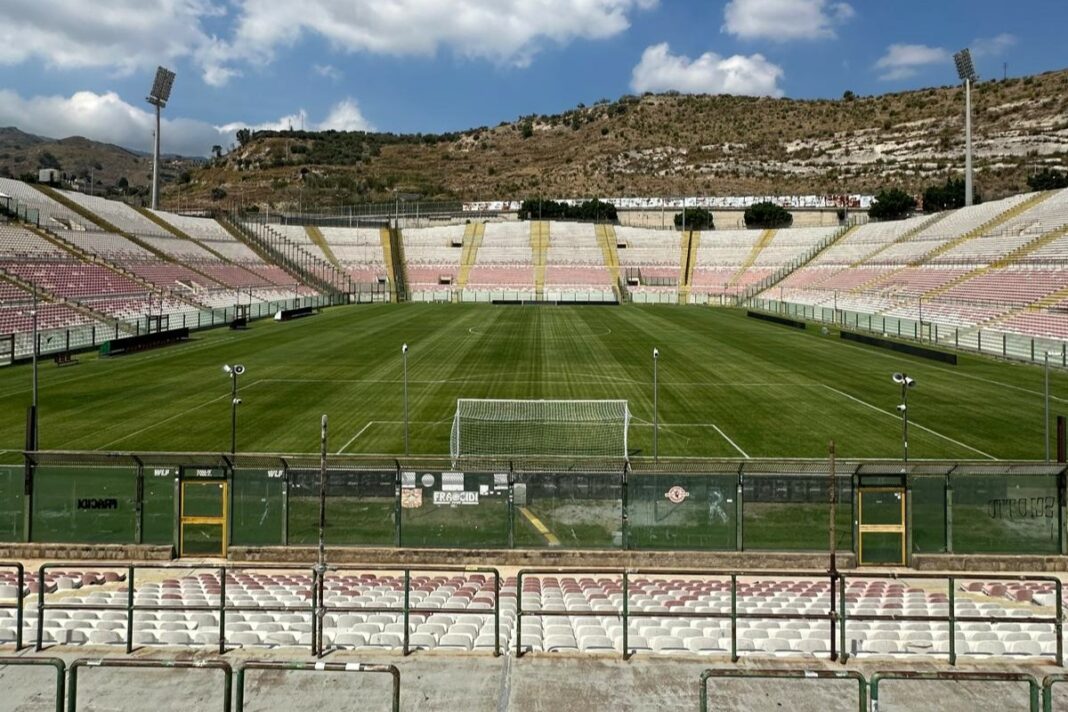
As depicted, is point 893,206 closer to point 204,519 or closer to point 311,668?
point 204,519

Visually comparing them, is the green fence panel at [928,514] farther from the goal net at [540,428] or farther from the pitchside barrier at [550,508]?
the goal net at [540,428]

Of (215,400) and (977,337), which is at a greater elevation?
(977,337)

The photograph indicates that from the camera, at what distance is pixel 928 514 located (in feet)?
51.7

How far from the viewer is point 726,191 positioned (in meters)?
170

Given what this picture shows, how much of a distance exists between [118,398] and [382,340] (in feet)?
77.5

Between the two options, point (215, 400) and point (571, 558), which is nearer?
point (571, 558)

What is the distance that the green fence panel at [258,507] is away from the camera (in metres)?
15.9

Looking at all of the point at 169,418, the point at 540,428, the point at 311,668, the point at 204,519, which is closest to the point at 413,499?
the point at 204,519

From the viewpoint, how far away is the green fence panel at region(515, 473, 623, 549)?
619 inches

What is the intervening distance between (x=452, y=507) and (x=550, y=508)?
2.04 m

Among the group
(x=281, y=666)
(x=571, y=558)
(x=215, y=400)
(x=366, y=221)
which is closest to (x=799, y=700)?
(x=281, y=666)

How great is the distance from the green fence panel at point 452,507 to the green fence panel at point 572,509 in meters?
0.52

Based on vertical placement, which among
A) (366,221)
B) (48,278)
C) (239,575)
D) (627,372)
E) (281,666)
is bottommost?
(239,575)

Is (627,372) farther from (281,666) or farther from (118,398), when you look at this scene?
(281,666)
